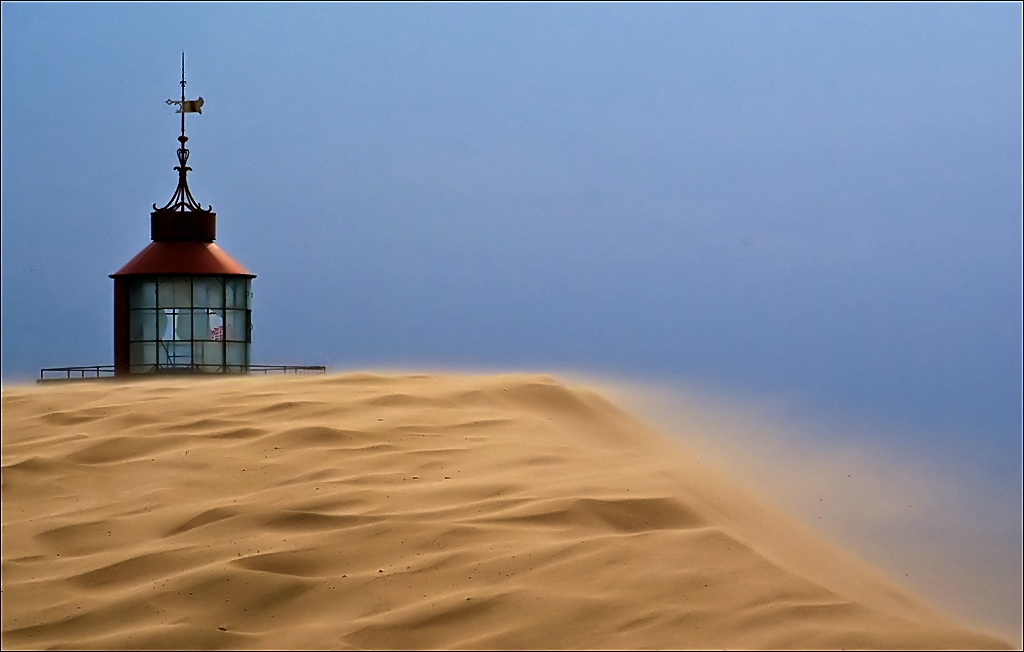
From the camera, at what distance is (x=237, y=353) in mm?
14383

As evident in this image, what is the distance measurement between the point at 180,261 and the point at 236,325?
98 centimetres

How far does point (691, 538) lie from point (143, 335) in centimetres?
1003

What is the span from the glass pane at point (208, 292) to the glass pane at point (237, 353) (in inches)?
19.6

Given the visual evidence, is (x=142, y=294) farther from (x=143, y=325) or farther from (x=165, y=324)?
(x=165, y=324)

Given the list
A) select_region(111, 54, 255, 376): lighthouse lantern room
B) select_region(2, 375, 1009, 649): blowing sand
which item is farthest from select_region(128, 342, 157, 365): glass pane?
select_region(2, 375, 1009, 649): blowing sand

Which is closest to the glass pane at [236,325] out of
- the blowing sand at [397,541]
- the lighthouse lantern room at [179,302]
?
the lighthouse lantern room at [179,302]

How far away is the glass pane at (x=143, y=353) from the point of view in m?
14.0

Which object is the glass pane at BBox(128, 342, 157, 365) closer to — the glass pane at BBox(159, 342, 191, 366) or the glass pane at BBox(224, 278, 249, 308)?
the glass pane at BBox(159, 342, 191, 366)

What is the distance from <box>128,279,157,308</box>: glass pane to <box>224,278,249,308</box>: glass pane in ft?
2.55

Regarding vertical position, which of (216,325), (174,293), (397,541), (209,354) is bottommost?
(397,541)

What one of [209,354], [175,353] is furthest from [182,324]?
[209,354]

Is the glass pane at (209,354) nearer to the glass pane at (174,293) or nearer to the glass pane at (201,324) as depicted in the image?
the glass pane at (201,324)

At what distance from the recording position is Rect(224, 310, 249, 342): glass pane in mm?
14258

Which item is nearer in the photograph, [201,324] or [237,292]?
[201,324]
